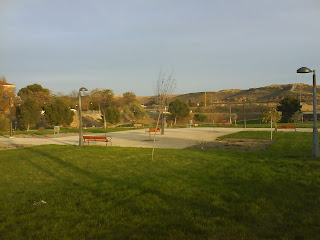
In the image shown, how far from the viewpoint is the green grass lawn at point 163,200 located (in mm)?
3928

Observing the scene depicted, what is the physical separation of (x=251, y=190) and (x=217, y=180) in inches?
44.2

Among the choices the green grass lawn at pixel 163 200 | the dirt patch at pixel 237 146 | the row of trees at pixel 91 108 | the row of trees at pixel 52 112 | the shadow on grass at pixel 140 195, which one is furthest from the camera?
the row of trees at pixel 91 108

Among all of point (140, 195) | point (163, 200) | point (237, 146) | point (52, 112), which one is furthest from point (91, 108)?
point (163, 200)

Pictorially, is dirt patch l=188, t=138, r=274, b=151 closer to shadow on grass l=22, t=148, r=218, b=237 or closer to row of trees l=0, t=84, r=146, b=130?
shadow on grass l=22, t=148, r=218, b=237

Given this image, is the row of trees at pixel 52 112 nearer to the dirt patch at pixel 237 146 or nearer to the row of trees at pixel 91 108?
the row of trees at pixel 91 108

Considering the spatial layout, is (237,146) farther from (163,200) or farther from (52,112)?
(52,112)

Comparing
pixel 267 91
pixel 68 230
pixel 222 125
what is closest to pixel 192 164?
pixel 68 230

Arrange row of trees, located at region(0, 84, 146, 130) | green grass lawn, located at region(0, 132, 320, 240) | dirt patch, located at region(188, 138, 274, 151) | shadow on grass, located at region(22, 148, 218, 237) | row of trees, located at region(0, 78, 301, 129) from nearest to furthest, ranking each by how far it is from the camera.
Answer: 1. green grass lawn, located at region(0, 132, 320, 240)
2. shadow on grass, located at region(22, 148, 218, 237)
3. dirt patch, located at region(188, 138, 274, 151)
4. row of trees, located at region(0, 84, 146, 130)
5. row of trees, located at region(0, 78, 301, 129)

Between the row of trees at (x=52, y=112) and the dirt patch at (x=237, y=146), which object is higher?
the row of trees at (x=52, y=112)

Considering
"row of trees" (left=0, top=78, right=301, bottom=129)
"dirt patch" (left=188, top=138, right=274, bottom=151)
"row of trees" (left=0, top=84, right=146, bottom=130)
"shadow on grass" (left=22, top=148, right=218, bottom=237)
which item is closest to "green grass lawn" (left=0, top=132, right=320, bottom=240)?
"shadow on grass" (left=22, top=148, right=218, bottom=237)

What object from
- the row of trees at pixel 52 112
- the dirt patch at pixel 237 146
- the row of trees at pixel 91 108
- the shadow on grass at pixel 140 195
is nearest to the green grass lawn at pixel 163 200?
the shadow on grass at pixel 140 195

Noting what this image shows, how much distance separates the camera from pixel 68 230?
3990mm

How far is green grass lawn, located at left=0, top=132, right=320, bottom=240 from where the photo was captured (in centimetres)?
393

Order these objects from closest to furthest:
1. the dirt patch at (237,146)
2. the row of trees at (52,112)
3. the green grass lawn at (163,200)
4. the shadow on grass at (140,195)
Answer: the green grass lawn at (163,200) → the shadow on grass at (140,195) → the dirt patch at (237,146) → the row of trees at (52,112)
